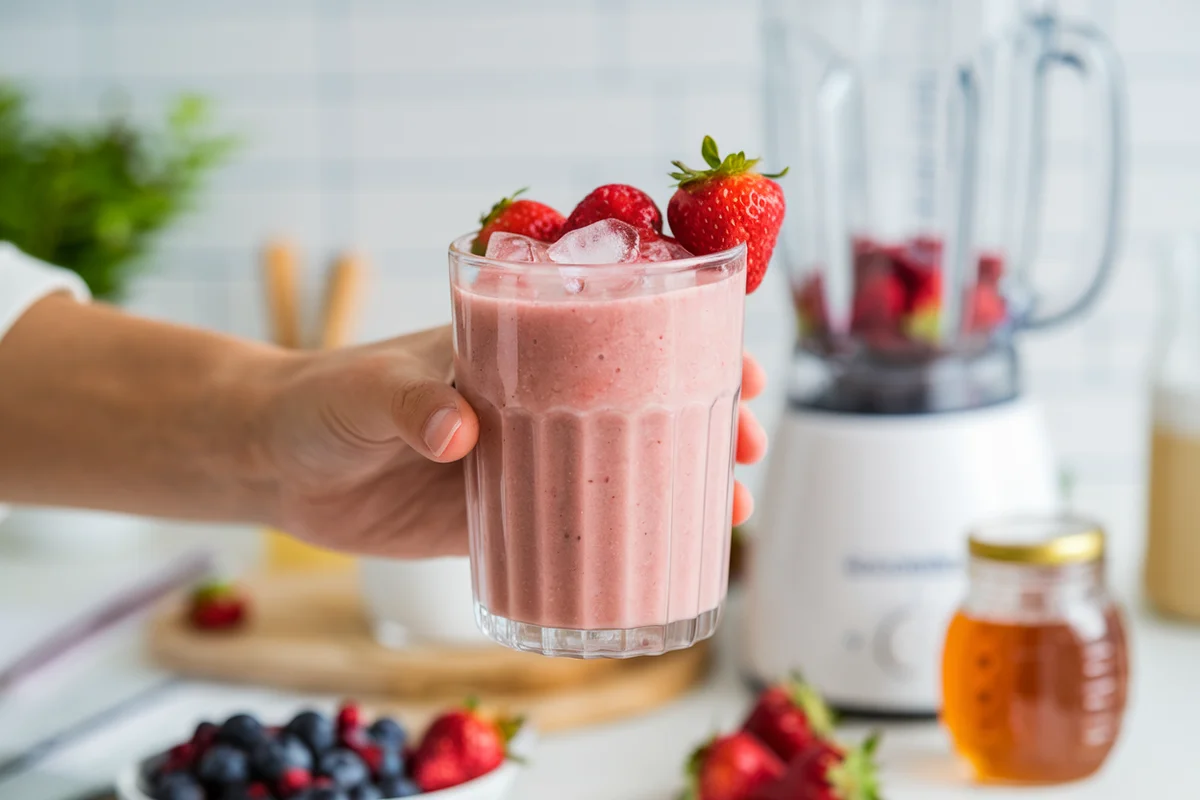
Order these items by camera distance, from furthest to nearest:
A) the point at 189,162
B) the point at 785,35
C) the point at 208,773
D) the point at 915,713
A: the point at 189,162 → the point at 785,35 → the point at 915,713 → the point at 208,773

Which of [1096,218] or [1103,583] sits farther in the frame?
[1096,218]

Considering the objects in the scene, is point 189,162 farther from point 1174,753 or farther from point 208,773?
point 1174,753

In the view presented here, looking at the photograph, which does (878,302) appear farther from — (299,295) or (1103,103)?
(299,295)

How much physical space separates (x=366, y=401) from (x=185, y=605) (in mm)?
833

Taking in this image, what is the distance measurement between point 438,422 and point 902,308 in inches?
30.5

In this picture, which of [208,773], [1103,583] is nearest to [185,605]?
[208,773]

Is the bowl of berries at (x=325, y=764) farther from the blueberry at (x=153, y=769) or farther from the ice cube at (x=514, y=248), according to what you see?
the ice cube at (x=514, y=248)

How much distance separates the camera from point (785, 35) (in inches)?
61.5

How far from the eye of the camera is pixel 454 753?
1.14m

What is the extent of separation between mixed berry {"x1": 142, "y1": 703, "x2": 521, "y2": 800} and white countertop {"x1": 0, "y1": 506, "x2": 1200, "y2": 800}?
0.18 m

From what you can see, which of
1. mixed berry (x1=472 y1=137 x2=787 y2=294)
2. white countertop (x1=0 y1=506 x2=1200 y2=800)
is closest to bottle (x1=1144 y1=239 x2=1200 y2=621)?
white countertop (x1=0 y1=506 x2=1200 y2=800)

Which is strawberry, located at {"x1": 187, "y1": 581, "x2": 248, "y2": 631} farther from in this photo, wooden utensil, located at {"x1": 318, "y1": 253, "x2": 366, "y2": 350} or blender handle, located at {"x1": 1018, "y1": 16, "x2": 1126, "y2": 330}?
blender handle, located at {"x1": 1018, "y1": 16, "x2": 1126, "y2": 330}

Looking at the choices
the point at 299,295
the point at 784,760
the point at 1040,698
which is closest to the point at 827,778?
the point at 784,760

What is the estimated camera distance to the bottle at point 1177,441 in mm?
1669
